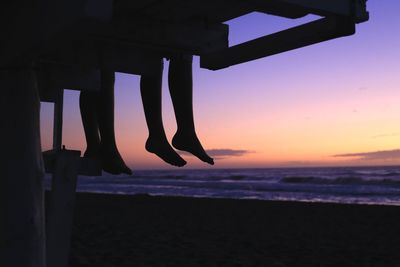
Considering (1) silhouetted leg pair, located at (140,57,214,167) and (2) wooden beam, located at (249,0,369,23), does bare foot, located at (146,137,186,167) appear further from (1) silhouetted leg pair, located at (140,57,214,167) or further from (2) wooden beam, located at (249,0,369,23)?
(2) wooden beam, located at (249,0,369,23)

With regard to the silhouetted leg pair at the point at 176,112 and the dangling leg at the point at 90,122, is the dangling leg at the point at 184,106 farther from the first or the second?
the dangling leg at the point at 90,122

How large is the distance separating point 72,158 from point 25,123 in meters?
1.22

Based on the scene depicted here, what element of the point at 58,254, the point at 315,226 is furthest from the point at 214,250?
the point at 58,254

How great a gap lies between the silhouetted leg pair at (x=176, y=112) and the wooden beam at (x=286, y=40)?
571 millimetres

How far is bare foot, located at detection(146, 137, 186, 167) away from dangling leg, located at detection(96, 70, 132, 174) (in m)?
0.22

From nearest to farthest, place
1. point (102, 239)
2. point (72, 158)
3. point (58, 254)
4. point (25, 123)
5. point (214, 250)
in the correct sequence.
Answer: point (25, 123) → point (72, 158) → point (58, 254) → point (214, 250) → point (102, 239)

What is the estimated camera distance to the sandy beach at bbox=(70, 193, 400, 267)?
33.8 feet

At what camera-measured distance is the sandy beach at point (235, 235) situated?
10.3m

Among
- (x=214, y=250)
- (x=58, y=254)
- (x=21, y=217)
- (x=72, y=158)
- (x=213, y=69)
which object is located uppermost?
(x=213, y=69)

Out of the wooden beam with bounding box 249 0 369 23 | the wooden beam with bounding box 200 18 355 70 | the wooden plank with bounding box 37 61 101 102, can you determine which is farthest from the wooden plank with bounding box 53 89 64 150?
the wooden beam with bounding box 249 0 369 23

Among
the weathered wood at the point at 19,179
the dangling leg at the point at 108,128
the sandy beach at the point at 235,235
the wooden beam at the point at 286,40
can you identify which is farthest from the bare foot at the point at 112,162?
the sandy beach at the point at 235,235

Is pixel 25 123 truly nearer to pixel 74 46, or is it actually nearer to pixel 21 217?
pixel 21 217

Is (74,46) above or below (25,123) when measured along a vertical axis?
above

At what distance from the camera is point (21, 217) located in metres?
2.44
